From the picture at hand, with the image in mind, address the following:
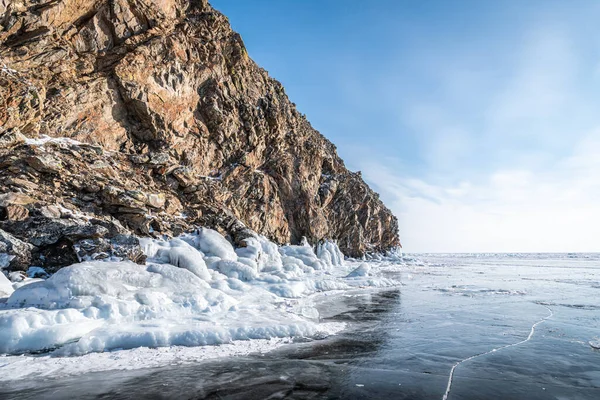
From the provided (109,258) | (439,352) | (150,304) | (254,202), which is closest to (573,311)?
(439,352)

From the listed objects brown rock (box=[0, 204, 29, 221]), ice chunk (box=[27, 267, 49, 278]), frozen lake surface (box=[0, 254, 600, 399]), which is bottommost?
frozen lake surface (box=[0, 254, 600, 399])

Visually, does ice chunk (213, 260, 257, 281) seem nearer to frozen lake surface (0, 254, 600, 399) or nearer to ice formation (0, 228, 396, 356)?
ice formation (0, 228, 396, 356)

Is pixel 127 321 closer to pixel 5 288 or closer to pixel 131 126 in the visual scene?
pixel 5 288

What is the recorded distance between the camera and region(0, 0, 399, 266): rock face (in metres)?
18.2

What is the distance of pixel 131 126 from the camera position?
27016 millimetres

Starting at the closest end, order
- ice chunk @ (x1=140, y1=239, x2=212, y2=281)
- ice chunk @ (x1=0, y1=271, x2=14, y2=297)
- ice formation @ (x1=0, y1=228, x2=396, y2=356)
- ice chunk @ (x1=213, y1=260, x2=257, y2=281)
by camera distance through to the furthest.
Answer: ice formation @ (x1=0, y1=228, x2=396, y2=356) → ice chunk @ (x1=0, y1=271, x2=14, y2=297) → ice chunk @ (x1=140, y1=239, x2=212, y2=281) → ice chunk @ (x1=213, y1=260, x2=257, y2=281)

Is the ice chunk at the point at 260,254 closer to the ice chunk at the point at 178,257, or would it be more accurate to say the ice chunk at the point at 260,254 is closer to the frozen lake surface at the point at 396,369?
the ice chunk at the point at 178,257

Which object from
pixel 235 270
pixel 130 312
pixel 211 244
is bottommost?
pixel 130 312

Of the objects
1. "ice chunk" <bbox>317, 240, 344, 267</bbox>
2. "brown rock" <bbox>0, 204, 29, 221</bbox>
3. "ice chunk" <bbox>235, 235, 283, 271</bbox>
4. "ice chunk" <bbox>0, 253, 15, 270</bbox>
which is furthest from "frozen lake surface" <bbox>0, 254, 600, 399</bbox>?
"ice chunk" <bbox>317, 240, 344, 267</bbox>

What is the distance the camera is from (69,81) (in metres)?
23.6

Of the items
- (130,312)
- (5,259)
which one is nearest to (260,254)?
(5,259)

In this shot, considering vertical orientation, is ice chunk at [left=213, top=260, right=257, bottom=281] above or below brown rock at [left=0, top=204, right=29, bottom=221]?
below

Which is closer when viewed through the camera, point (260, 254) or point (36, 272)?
point (36, 272)

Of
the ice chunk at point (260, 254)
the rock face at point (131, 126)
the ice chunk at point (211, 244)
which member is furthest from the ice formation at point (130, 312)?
the ice chunk at point (260, 254)
